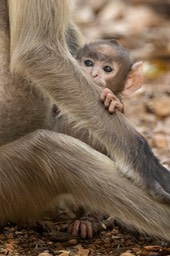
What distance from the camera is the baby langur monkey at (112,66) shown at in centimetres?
509

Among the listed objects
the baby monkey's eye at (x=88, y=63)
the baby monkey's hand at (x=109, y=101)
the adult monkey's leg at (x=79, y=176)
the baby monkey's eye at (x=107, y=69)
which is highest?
the baby monkey's eye at (x=88, y=63)

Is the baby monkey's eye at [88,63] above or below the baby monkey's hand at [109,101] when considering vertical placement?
above

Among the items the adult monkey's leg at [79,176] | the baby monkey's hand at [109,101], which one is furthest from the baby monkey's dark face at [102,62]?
the adult monkey's leg at [79,176]

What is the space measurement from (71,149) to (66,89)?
0.30 meters

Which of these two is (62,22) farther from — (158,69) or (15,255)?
(158,69)

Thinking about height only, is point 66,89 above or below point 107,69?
below

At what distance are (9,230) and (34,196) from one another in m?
0.39

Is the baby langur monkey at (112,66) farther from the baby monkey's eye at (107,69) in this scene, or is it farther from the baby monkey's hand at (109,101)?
the baby monkey's hand at (109,101)

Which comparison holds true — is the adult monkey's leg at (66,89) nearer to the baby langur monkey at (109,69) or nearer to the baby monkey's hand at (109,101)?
the baby monkey's hand at (109,101)

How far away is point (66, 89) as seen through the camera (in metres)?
4.37

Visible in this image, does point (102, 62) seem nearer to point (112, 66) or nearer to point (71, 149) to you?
point (112, 66)

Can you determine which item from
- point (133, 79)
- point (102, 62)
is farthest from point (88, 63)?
point (133, 79)

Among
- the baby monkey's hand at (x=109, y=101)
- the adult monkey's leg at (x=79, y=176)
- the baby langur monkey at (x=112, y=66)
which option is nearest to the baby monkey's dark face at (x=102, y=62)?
the baby langur monkey at (x=112, y=66)

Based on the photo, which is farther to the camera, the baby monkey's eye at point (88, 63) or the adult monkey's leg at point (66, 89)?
the baby monkey's eye at point (88, 63)
